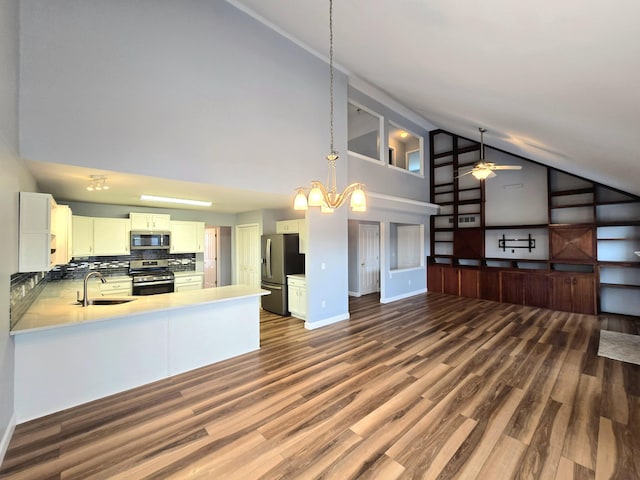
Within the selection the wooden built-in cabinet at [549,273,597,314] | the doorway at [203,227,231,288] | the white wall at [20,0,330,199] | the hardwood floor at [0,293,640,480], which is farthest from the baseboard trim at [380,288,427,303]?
the doorway at [203,227,231,288]

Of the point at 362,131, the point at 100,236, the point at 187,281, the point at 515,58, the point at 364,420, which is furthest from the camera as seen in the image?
the point at 362,131

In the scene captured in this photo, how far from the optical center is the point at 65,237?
345cm

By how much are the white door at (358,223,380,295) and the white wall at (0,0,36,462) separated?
681cm

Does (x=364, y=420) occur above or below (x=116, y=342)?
below

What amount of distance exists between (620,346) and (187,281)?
7.72 meters

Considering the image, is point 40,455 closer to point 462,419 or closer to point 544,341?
point 462,419

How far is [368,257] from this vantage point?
27.3 ft

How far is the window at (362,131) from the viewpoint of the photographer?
7691 millimetres

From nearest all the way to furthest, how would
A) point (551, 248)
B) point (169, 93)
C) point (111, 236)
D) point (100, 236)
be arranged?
point (169, 93), point (100, 236), point (111, 236), point (551, 248)

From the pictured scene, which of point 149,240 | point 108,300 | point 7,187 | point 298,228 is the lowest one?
point 108,300

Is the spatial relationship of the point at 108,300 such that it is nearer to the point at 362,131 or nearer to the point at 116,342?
the point at 116,342

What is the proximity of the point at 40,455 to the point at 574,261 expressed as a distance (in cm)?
900

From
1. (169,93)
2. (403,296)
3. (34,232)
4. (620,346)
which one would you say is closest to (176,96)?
(169,93)

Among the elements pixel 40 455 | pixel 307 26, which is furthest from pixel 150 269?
pixel 307 26
